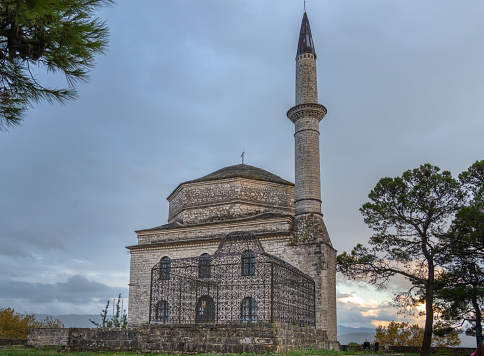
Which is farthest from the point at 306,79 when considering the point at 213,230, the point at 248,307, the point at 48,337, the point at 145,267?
the point at 48,337

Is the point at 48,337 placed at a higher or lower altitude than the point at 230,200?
lower

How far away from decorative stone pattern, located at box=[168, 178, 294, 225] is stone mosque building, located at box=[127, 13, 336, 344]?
57 millimetres

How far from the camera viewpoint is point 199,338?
1277 centimetres

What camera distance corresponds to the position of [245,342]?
12.0 metres

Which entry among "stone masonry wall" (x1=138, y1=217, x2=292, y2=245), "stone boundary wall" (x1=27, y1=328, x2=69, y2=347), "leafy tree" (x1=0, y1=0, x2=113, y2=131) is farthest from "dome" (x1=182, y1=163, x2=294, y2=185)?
"leafy tree" (x1=0, y1=0, x2=113, y2=131)

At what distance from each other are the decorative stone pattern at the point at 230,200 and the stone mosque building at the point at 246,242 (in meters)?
0.06

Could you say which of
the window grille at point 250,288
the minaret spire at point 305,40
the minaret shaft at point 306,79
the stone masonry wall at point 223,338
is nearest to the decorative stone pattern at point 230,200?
the window grille at point 250,288

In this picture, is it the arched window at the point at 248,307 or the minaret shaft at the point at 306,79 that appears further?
the minaret shaft at the point at 306,79

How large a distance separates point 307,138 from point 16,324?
23.2m

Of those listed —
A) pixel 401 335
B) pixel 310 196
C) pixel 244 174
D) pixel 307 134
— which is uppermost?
pixel 307 134

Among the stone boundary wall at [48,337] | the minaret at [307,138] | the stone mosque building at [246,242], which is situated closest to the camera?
the stone boundary wall at [48,337]

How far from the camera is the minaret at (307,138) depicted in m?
21.2

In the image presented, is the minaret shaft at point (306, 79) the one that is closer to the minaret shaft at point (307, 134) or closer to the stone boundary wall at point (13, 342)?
the minaret shaft at point (307, 134)

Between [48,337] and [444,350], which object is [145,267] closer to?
[48,337]
